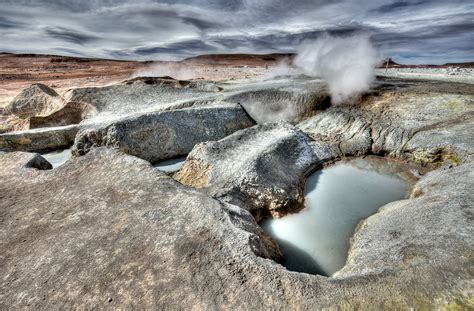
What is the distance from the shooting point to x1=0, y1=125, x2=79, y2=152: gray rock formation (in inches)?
313

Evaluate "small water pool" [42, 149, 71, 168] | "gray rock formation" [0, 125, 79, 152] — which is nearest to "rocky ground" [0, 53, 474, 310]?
"gray rock formation" [0, 125, 79, 152]

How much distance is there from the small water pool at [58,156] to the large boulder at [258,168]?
374 cm

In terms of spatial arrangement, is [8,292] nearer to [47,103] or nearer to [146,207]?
[146,207]

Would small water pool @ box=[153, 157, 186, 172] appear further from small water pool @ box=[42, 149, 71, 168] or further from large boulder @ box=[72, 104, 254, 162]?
small water pool @ box=[42, 149, 71, 168]

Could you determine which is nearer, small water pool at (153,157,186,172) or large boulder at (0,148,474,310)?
large boulder at (0,148,474,310)

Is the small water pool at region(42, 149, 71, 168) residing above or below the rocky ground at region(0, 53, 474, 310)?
below

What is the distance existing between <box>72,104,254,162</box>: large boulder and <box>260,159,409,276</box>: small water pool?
3.06 meters

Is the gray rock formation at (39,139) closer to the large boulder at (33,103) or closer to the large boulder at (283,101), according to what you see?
the large boulder at (33,103)

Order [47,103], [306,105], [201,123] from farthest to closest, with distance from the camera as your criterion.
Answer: [47,103] → [306,105] → [201,123]

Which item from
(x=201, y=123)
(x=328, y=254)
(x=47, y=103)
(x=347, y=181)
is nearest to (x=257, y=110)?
(x=201, y=123)

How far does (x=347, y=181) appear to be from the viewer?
5.68 metres

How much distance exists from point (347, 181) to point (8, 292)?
5112 mm

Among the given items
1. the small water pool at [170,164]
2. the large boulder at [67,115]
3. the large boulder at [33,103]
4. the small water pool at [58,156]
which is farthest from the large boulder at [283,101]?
the large boulder at [33,103]

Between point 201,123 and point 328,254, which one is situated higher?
point 201,123
